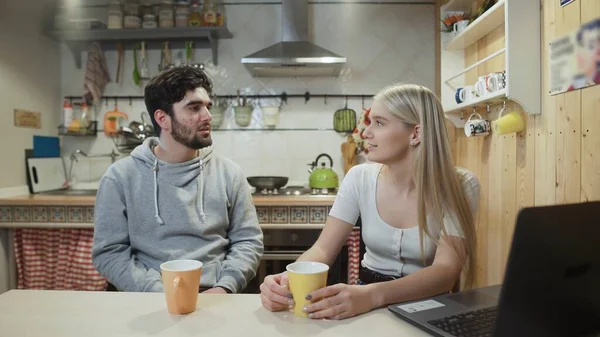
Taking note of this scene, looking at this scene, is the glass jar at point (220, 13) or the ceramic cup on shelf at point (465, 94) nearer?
the ceramic cup on shelf at point (465, 94)

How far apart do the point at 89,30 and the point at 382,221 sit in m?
2.36

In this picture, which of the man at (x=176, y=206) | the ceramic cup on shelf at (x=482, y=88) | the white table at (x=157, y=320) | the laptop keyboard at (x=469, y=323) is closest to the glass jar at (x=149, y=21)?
the man at (x=176, y=206)

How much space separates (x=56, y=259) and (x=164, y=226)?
4.54 ft

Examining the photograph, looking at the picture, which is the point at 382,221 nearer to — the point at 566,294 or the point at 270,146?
the point at 566,294

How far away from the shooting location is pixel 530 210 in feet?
1.57

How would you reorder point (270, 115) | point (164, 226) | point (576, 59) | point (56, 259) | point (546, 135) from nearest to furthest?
point (576, 59) < point (164, 226) < point (546, 135) < point (56, 259) < point (270, 115)

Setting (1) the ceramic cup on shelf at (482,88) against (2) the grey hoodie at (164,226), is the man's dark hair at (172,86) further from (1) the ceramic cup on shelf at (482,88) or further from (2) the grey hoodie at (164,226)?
(1) the ceramic cup on shelf at (482,88)

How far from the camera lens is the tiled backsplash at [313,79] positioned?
2.94 metres

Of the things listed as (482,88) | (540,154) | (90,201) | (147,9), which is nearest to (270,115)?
(147,9)

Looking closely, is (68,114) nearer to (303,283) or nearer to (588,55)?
(303,283)

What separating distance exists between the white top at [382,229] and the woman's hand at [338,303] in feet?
1.22

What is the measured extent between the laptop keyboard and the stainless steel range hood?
1.95m

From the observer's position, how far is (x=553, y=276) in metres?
0.52

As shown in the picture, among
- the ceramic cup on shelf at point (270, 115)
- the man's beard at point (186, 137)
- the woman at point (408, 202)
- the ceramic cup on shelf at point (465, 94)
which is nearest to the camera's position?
the woman at point (408, 202)
